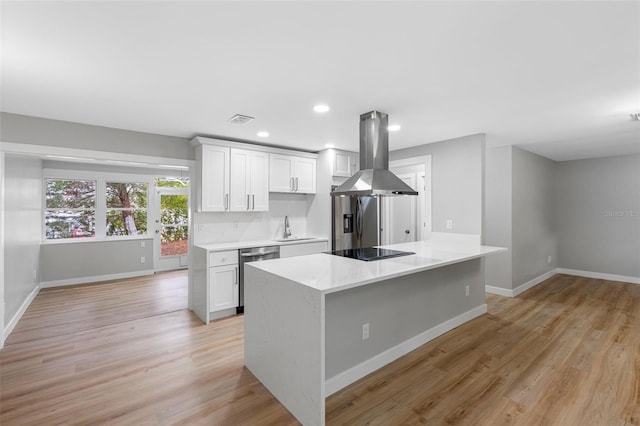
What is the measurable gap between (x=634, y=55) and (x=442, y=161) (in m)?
2.38

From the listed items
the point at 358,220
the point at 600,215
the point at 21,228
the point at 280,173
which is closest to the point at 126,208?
the point at 21,228

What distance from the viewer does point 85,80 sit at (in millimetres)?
2250

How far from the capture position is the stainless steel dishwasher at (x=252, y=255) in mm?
3914

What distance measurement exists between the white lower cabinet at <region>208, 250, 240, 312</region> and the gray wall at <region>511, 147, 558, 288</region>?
4.04 metres

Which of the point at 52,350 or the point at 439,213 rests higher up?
the point at 439,213

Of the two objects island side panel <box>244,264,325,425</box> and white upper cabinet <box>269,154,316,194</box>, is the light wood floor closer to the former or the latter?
island side panel <box>244,264,325,425</box>

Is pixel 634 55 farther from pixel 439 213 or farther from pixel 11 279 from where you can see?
pixel 11 279

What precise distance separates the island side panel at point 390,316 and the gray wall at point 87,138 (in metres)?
2.92

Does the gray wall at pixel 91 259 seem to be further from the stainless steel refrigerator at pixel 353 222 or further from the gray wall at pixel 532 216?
the gray wall at pixel 532 216

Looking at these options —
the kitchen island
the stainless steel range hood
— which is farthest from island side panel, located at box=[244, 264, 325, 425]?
the stainless steel range hood

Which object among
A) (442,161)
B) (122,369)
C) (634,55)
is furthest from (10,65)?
(442,161)

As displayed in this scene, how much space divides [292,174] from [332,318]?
2.80 meters

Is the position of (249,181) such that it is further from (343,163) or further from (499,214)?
(499,214)

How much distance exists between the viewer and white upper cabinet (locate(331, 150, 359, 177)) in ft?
15.6
